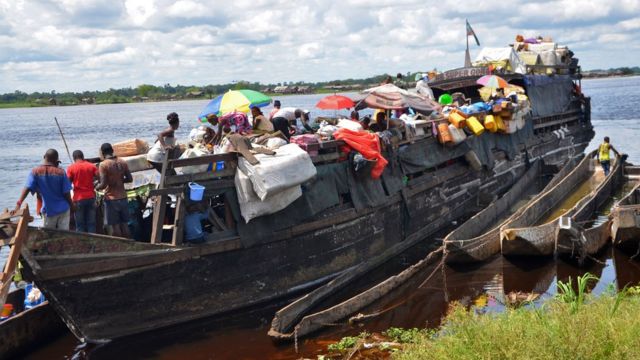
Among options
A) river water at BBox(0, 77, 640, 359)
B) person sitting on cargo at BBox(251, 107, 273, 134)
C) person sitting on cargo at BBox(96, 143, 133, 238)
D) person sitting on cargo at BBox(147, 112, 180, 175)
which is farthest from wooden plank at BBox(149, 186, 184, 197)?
person sitting on cargo at BBox(251, 107, 273, 134)

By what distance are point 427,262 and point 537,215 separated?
437 centimetres

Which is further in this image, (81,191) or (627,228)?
(627,228)

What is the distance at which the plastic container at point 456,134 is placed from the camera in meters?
14.1

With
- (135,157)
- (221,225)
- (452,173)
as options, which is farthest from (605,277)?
(135,157)

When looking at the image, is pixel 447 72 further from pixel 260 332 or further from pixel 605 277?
pixel 260 332

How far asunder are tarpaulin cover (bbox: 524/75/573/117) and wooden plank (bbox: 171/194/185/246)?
13.2m

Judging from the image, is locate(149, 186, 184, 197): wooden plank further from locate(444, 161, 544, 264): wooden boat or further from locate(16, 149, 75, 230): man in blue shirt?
locate(444, 161, 544, 264): wooden boat

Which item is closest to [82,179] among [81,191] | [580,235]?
[81,191]

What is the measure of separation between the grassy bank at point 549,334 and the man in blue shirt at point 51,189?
15.8 ft

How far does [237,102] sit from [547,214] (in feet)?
26.4

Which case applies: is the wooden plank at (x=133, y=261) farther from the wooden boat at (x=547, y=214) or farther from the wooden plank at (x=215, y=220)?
the wooden boat at (x=547, y=214)

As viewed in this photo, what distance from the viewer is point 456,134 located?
561 inches

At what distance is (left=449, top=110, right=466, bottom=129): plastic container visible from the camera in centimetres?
1444

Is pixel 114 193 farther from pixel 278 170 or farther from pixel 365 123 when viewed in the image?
pixel 365 123
